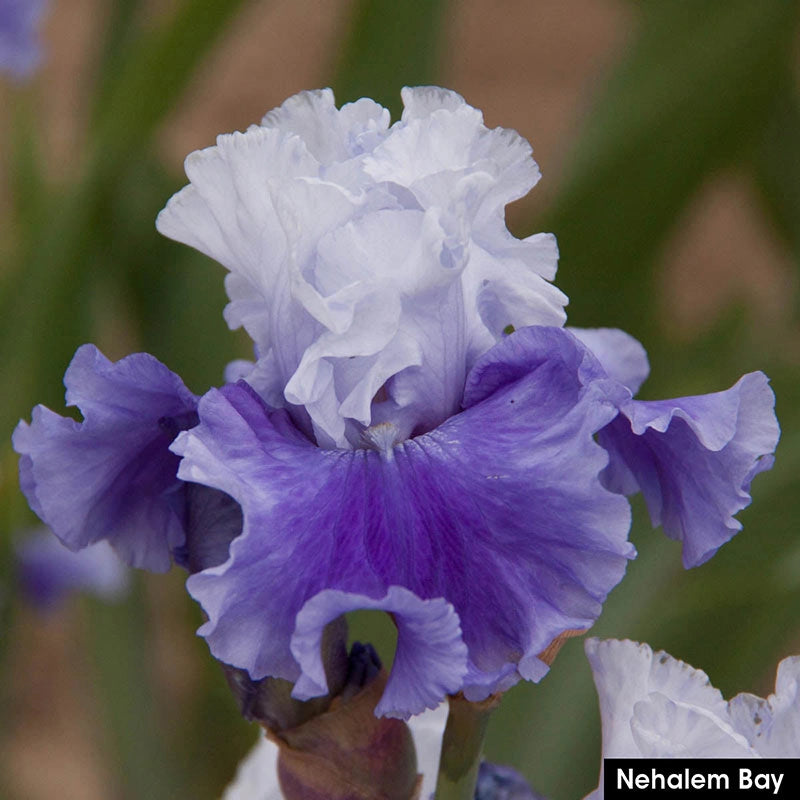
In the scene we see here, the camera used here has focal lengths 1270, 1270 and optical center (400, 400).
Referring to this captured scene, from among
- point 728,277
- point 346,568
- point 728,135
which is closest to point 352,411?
point 346,568

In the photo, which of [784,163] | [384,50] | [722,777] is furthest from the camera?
[784,163]

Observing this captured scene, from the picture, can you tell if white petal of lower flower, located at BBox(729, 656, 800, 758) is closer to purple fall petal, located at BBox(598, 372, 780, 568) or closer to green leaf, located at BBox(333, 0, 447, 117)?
purple fall petal, located at BBox(598, 372, 780, 568)

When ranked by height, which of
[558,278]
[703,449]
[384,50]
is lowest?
[703,449]

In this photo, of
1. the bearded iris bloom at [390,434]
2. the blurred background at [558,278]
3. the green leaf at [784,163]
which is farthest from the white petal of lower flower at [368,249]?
the green leaf at [784,163]

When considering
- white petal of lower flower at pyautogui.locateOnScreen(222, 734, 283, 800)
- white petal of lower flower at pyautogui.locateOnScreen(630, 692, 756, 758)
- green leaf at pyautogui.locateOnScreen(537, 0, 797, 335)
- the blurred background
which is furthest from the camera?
green leaf at pyautogui.locateOnScreen(537, 0, 797, 335)

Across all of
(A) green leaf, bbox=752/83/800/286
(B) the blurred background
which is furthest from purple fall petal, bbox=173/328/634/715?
(A) green leaf, bbox=752/83/800/286

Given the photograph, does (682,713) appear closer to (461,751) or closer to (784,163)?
(461,751)

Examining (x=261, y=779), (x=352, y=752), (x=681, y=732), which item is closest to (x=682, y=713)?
(x=681, y=732)
